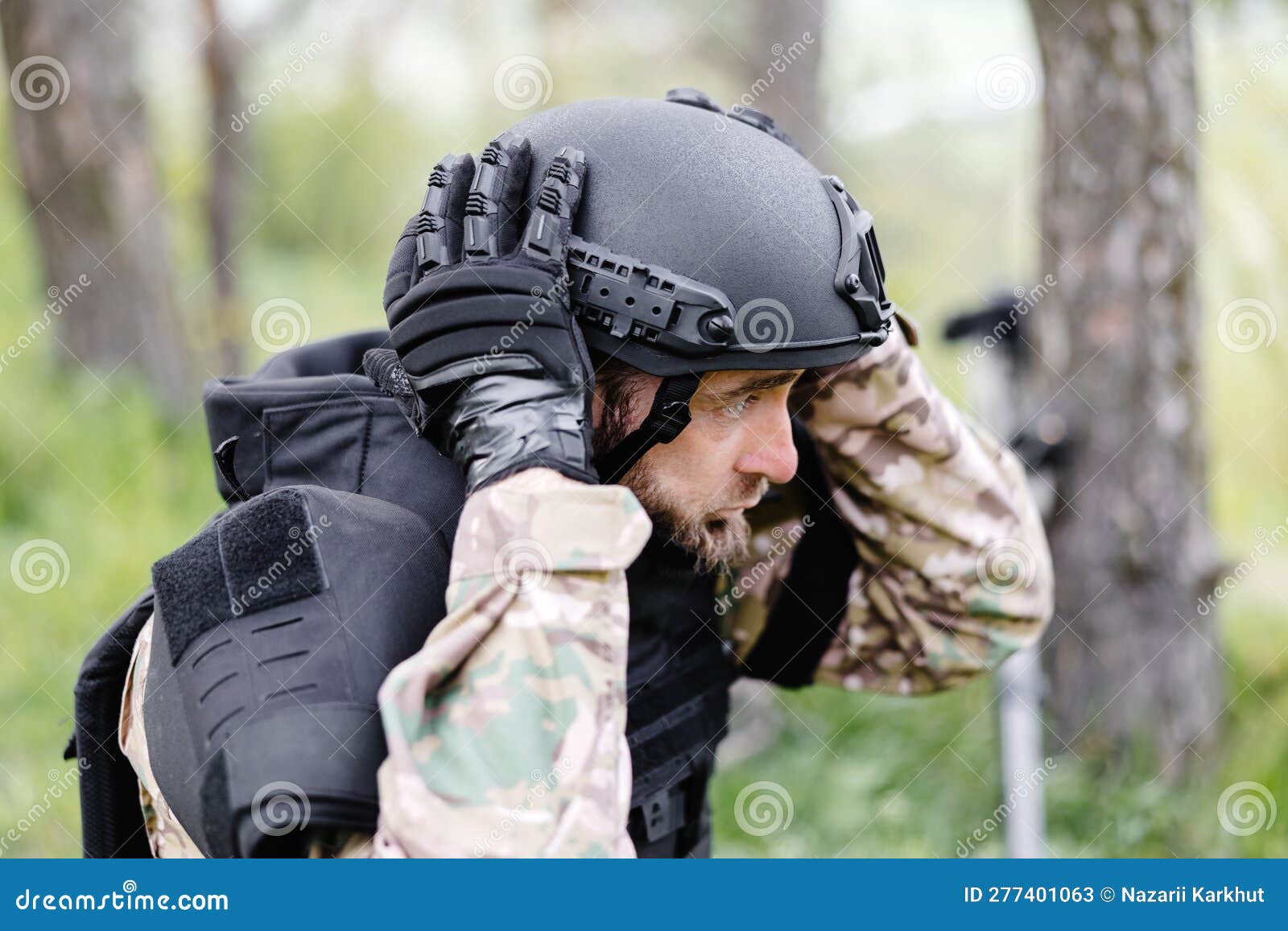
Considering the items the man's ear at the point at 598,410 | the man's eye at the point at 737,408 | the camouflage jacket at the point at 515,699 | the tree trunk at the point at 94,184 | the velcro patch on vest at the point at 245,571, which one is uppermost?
the tree trunk at the point at 94,184

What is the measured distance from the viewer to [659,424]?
1.70 metres

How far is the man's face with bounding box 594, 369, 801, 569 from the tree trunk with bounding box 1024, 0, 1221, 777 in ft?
5.33

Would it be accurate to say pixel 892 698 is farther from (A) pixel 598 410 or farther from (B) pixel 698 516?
(A) pixel 598 410

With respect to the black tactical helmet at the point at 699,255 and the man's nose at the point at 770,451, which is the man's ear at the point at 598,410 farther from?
the man's nose at the point at 770,451

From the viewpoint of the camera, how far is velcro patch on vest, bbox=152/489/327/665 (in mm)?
1467

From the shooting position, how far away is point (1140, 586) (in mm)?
3141

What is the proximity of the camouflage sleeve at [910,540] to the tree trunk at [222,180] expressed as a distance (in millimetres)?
4878

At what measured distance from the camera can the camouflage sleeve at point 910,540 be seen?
2.02m

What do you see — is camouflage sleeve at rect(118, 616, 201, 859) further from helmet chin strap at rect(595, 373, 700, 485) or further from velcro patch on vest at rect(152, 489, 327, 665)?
helmet chin strap at rect(595, 373, 700, 485)

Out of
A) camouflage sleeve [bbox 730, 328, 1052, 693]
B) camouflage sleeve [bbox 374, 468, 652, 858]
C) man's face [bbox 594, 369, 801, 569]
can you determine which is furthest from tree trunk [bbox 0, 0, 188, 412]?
camouflage sleeve [bbox 374, 468, 652, 858]

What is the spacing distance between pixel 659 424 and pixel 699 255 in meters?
0.25

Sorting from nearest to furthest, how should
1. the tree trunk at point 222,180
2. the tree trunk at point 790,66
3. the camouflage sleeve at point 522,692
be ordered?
1. the camouflage sleeve at point 522,692
2. the tree trunk at point 790,66
3. the tree trunk at point 222,180

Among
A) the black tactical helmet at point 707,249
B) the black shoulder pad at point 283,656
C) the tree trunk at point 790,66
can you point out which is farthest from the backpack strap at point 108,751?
the tree trunk at point 790,66
